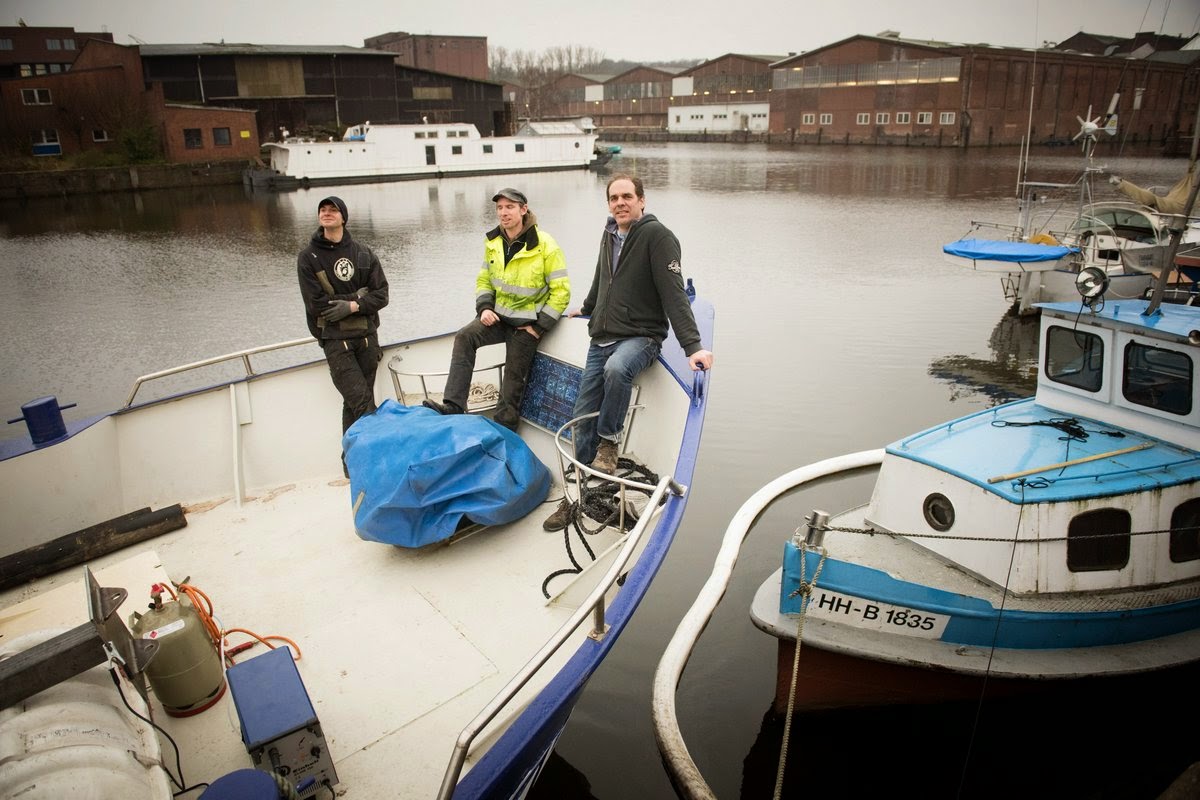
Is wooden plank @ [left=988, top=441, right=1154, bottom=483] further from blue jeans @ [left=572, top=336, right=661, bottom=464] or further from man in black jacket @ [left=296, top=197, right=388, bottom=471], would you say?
man in black jacket @ [left=296, top=197, right=388, bottom=471]

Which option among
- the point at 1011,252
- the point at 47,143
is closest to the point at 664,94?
the point at 47,143

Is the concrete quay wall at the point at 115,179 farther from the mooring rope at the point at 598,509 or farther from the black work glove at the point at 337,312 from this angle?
the mooring rope at the point at 598,509

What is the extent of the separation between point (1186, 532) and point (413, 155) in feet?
145

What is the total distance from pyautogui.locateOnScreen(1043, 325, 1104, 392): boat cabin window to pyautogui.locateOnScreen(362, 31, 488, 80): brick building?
81.5 m

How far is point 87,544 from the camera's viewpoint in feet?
15.1

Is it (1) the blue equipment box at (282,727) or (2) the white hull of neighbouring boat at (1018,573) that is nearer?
(1) the blue equipment box at (282,727)

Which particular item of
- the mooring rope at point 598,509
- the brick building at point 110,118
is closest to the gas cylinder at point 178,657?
the mooring rope at point 598,509

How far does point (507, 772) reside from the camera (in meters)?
2.72

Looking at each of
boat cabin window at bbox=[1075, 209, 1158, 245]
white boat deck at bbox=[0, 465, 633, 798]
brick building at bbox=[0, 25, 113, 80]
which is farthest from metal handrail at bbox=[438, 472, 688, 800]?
brick building at bbox=[0, 25, 113, 80]

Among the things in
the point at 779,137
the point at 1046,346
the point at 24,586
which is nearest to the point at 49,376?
the point at 24,586

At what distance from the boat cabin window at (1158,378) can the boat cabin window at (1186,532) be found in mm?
708

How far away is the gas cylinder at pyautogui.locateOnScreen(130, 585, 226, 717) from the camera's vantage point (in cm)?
316

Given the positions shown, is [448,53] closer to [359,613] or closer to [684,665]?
[359,613]

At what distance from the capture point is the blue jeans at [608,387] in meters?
4.83
